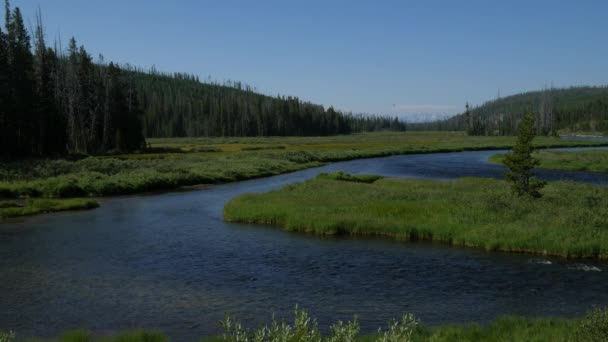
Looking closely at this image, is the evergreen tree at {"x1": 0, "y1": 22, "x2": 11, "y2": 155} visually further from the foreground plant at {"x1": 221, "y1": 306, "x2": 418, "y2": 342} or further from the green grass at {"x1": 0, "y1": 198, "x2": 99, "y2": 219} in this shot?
the foreground plant at {"x1": 221, "y1": 306, "x2": 418, "y2": 342}

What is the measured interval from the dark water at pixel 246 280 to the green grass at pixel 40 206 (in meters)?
A: 5.09

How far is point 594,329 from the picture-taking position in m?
11.6

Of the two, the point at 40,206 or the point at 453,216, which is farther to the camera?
the point at 40,206

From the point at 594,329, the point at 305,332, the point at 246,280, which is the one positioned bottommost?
the point at 246,280

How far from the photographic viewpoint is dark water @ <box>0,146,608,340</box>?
57.5ft

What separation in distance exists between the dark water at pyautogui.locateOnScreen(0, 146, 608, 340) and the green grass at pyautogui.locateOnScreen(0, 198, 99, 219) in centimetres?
509

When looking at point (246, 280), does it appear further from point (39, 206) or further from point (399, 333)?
point (39, 206)

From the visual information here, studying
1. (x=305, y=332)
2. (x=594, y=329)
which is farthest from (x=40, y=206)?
(x=594, y=329)

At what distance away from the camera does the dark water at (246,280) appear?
57.5 ft

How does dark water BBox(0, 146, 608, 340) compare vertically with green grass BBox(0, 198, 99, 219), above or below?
below

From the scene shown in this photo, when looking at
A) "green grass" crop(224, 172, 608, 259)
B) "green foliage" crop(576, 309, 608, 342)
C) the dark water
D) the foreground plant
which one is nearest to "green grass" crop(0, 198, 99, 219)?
the dark water

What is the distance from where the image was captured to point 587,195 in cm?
3803

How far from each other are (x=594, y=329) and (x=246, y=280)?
1360 cm

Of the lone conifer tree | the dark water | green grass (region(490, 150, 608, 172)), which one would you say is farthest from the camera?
Answer: green grass (region(490, 150, 608, 172))
